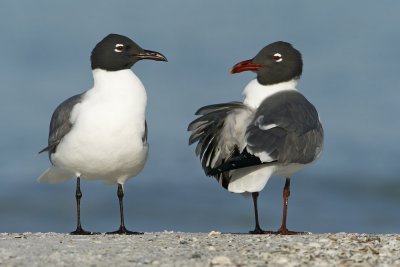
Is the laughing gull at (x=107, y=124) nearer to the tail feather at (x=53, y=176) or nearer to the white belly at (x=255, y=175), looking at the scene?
the tail feather at (x=53, y=176)

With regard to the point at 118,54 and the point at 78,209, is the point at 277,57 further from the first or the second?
the point at 78,209

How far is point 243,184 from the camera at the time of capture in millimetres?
10766

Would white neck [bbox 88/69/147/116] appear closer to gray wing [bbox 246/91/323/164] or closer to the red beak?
the red beak

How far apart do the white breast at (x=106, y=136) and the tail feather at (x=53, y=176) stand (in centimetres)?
61

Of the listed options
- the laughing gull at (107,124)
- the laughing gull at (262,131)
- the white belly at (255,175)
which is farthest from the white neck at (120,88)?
the white belly at (255,175)

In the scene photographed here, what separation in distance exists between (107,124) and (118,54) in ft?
3.91

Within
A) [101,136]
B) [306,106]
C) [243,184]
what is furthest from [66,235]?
[306,106]

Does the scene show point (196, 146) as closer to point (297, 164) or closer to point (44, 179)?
point (297, 164)

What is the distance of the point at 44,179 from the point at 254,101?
9.80 feet

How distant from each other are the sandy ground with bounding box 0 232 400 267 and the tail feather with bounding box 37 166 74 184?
5.51ft

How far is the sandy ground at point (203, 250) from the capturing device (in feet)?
26.8

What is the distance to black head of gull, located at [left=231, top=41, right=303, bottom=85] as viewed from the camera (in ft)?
38.4

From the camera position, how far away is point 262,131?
34.4ft

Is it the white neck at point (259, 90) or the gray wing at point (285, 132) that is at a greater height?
the white neck at point (259, 90)
